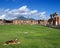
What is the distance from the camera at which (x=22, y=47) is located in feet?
74.7

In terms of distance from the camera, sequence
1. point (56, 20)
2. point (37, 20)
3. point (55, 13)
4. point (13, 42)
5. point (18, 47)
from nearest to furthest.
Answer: point (18, 47), point (13, 42), point (56, 20), point (55, 13), point (37, 20)

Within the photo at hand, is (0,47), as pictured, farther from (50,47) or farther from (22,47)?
(50,47)

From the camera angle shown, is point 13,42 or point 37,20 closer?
point 13,42

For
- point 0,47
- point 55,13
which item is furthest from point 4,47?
point 55,13

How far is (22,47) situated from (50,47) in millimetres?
3211

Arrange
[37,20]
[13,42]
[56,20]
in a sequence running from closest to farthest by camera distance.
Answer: [13,42]
[56,20]
[37,20]

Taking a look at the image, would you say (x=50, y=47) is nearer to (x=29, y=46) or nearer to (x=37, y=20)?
(x=29, y=46)

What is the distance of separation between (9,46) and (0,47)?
1.10 meters

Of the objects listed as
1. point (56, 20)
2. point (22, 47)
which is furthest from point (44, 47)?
point (56, 20)

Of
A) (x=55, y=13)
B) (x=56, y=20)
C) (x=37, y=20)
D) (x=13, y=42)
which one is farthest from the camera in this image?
(x=37, y=20)

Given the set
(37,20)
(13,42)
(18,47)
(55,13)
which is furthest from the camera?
(37,20)

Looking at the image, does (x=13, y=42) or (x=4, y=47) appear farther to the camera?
(x=13, y=42)

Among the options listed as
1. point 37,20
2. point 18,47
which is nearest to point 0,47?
point 18,47

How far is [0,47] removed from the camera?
2312cm
